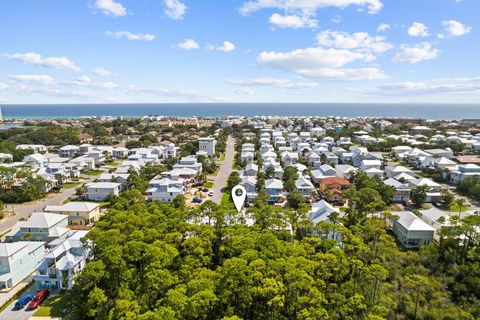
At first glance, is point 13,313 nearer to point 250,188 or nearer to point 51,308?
point 51,308

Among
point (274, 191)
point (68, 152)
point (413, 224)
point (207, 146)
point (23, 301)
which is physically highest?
point (207, 146)

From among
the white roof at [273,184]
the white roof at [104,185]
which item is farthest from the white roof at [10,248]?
the white roof at [273,184]

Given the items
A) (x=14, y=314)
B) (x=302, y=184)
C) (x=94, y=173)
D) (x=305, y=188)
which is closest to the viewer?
(x=14, y=314)

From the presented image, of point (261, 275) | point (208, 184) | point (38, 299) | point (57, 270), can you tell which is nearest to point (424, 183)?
point (208, 184)

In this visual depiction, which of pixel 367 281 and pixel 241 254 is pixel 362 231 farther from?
pixel 241 254

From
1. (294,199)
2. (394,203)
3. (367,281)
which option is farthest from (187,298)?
(394,203)

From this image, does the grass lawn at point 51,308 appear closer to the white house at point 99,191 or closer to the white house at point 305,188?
the white house at point 99,191
